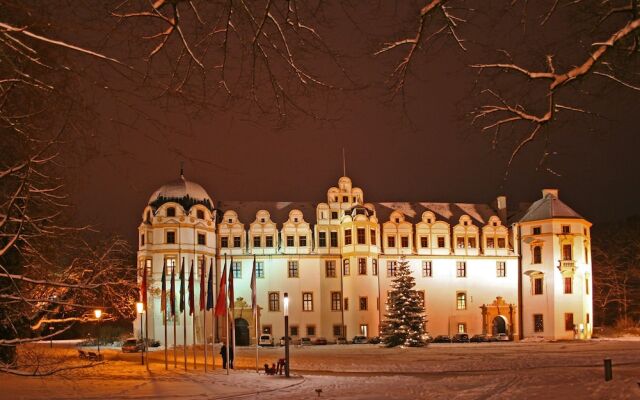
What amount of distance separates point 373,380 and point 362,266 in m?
33.4

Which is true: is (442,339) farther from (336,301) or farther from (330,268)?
(330,268)

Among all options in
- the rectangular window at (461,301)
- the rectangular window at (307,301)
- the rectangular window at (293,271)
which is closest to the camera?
the rectangular window at (307,301)

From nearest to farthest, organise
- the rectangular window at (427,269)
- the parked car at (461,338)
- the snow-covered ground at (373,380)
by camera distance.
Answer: the snow-covered ground at (373,380)
the parked car at (461,338)
the rectangular window at (427,269)

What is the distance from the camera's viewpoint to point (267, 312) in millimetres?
60438

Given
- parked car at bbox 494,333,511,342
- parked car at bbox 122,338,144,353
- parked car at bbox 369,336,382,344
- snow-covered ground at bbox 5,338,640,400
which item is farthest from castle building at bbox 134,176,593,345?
snow-covered ground at bbox 5,338,640,400

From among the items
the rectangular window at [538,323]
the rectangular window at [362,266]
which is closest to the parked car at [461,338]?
the rectangular window at [538,323]

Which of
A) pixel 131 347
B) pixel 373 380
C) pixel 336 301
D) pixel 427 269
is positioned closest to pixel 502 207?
pixel 427 269

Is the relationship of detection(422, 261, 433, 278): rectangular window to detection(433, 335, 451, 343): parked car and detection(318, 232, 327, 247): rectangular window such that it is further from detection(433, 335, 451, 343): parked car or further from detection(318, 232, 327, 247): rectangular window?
detection(318, 232, 327, 247): rectangular window

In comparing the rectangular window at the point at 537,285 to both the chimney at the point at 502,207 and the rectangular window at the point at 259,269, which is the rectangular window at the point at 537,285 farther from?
the rectangular window at the point at 259,269

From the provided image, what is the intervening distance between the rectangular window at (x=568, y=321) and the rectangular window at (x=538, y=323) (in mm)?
1851

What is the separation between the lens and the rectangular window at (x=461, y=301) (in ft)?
207

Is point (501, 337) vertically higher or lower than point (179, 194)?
lower

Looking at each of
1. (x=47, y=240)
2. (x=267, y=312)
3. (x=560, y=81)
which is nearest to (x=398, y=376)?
→ (x=47, y=240)

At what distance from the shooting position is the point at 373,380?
88.7ft
